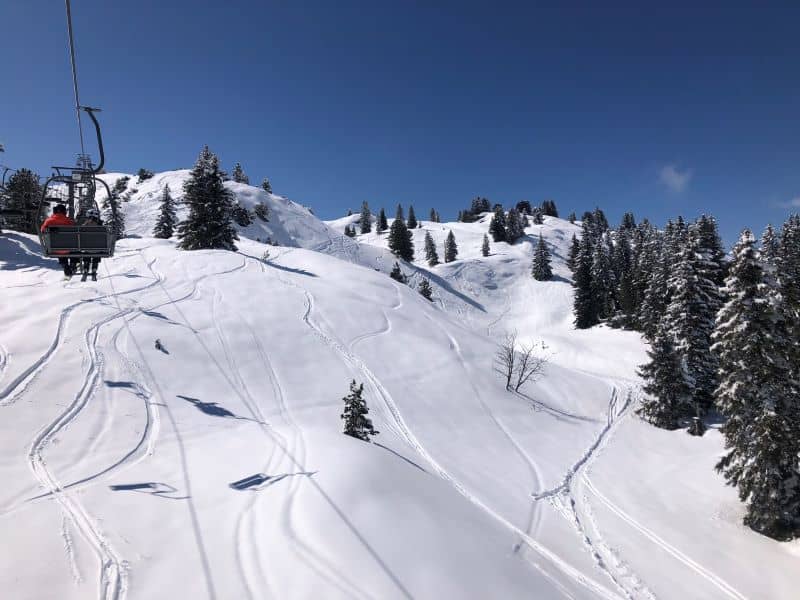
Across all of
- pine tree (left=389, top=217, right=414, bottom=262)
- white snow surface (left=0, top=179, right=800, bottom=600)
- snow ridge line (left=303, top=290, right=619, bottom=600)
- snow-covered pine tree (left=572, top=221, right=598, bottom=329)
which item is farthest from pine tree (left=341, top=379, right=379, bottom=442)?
pine tree (left=389, top=217, right=414, bottom=262)

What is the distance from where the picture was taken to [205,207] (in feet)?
158

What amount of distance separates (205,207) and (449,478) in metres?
41.4

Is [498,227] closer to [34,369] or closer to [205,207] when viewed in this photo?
[205,207]

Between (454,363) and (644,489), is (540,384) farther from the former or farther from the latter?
(644,489)

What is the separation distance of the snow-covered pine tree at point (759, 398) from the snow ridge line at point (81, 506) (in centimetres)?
2498

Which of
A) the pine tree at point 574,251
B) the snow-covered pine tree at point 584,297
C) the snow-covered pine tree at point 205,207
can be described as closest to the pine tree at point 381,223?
the pine tree at point 574,251

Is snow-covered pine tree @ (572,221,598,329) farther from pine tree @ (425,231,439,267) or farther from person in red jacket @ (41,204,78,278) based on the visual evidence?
person in red jacket @ (41,204,78,278)

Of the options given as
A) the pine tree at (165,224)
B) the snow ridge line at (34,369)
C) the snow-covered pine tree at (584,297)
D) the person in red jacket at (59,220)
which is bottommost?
the snow-covered pine tree at (584,297)

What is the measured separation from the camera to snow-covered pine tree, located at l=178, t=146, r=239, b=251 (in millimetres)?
47219

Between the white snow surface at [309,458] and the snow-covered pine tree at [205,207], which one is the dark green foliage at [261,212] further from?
the white snow surface at [309,458]

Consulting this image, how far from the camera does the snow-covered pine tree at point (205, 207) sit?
47219mm

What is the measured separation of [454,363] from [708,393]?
2038 cm

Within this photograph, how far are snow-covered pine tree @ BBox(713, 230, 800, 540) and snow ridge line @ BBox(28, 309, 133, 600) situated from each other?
2498cm

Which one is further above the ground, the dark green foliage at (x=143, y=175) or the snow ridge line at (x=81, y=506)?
the dark green foliage at (x=143, y=175)
